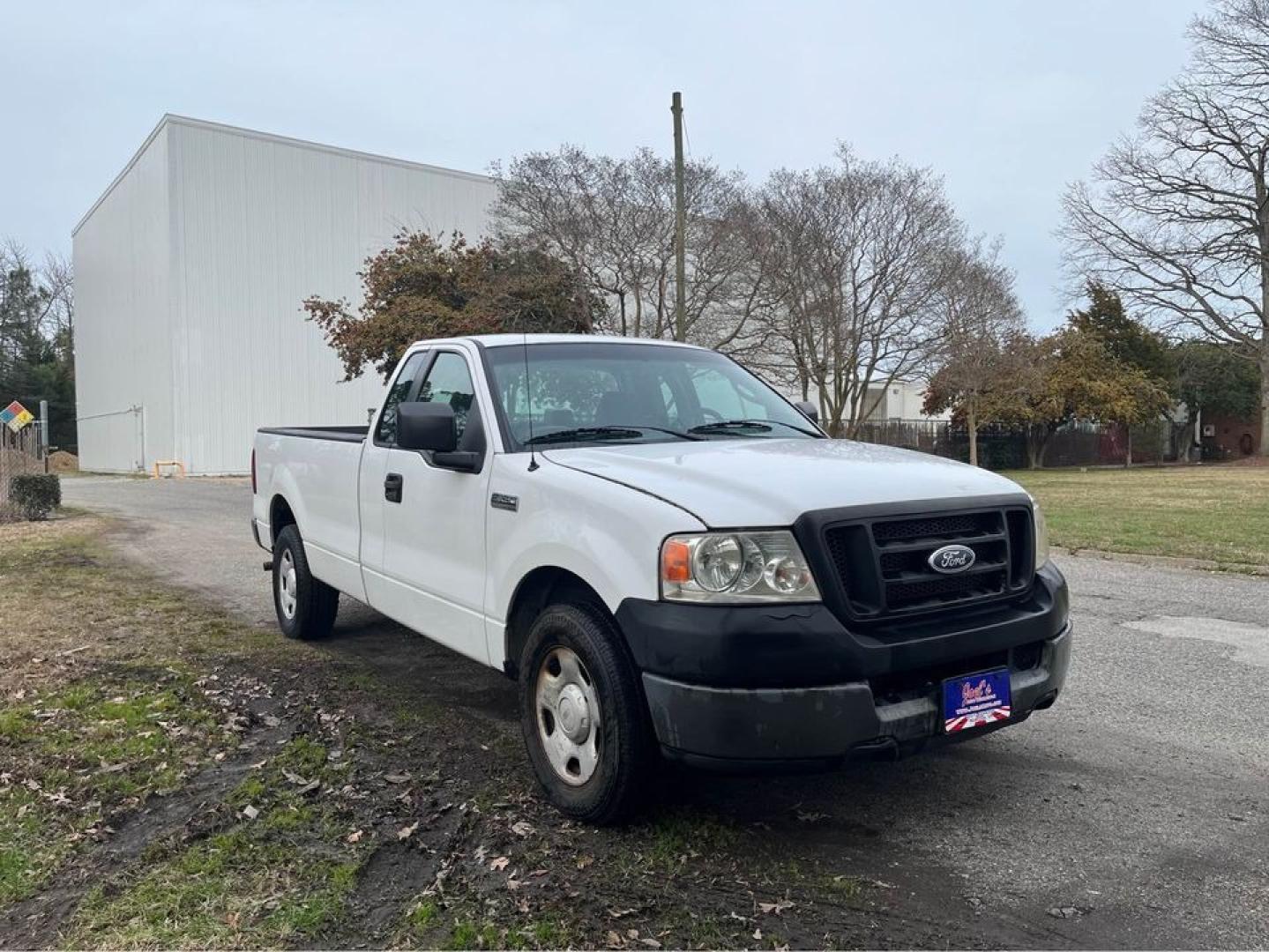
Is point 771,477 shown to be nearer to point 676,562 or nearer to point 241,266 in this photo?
point 676,562

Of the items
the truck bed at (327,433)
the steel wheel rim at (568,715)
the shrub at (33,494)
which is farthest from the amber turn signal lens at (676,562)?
the shrub at (33,494)

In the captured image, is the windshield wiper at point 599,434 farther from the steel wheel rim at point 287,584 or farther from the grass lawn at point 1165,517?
the grass lawn at point 1165,517

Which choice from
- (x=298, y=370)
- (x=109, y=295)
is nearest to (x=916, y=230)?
(x=298, y=370)

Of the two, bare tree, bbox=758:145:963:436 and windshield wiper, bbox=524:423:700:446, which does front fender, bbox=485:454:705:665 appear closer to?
windshield wiper, bbox=524:423:700:446

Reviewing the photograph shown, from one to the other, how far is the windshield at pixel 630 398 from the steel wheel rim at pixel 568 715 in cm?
100

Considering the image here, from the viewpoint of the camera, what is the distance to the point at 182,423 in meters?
36.4

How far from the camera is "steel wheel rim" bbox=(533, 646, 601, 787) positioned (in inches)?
142

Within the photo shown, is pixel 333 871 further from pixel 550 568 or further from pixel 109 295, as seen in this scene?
pixel 109 295

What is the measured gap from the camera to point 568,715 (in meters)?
3.69

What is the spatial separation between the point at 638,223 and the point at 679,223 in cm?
174

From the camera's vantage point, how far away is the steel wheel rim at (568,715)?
3609 mm

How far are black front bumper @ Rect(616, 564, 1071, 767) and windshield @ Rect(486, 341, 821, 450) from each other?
1324mm

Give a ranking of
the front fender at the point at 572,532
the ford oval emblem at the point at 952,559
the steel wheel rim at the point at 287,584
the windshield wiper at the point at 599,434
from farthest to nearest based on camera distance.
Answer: the steel wheel rim at the point at 287,584 < the windshield wiper at the point at 599,434 < the ford oval emblem at the point at 952,559 < the front fender at the point at 572,532

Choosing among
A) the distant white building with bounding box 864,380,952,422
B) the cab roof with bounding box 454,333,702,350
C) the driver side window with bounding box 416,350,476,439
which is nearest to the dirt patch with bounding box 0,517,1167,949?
the driver side window with bounding box 416,350,476,439
